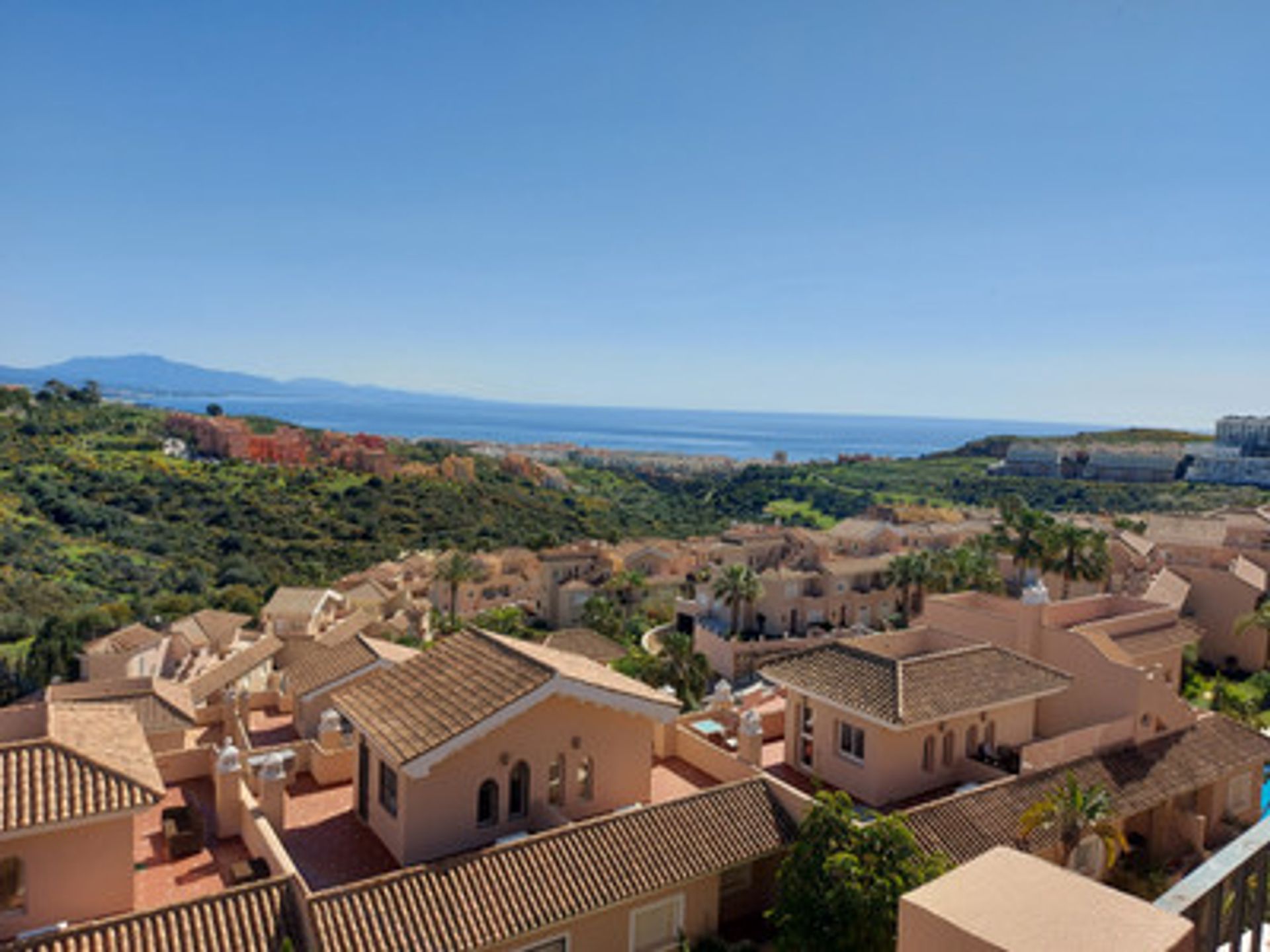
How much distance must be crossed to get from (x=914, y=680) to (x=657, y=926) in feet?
26.1

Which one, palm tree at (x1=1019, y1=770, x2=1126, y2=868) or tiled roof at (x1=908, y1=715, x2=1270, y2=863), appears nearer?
tiled roof at (x1=908, y1=715, x2=1270, y2=863)

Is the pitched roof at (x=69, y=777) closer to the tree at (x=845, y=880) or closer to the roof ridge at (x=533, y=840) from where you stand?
the roof ridge at (x=533, y=840)

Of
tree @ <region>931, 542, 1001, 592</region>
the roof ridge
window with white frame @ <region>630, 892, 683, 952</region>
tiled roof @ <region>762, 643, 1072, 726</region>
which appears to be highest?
tiled roof @ <region>762, 643, 1072, 726</region>

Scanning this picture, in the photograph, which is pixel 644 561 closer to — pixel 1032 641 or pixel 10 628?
pixel 10 628

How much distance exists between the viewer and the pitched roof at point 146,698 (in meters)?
22.8

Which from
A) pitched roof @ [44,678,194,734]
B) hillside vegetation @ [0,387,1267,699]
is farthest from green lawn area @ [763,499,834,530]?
pitched roof @ [44,678,194,734]

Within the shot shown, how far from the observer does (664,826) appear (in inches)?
600

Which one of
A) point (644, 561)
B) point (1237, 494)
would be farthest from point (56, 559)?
point (1237, 494)

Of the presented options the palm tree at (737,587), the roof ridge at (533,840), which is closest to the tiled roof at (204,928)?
the roof ridge at (533,840)

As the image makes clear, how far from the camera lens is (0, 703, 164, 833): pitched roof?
41.4 feet

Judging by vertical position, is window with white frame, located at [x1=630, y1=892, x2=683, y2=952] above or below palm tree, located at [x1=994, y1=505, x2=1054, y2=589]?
below

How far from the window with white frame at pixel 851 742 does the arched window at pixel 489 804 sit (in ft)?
25.8

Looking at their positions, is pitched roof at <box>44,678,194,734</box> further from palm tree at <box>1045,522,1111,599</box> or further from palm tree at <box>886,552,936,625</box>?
palm tree at <box>886,552,936,625</box>

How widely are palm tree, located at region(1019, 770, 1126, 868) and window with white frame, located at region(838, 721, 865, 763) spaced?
3.25 metres
